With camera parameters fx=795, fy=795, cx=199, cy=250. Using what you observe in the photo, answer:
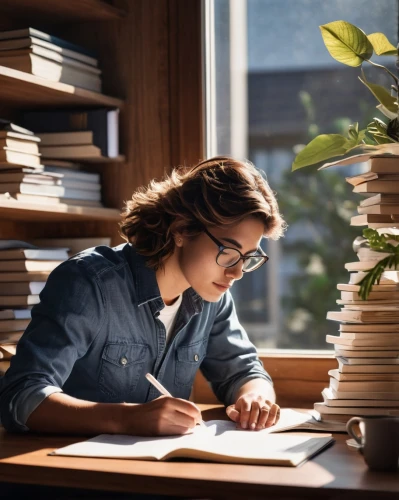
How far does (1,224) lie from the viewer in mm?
2549

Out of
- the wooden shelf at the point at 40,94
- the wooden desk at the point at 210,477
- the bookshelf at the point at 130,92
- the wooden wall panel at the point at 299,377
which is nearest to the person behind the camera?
the wooden desk at the point at 210,477

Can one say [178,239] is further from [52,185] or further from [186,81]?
[186,81]

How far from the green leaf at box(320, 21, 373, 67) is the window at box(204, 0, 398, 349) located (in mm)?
659

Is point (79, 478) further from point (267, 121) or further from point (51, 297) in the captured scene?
→ point (267, 121)

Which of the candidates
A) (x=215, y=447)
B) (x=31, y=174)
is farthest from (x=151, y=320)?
(x=31, y=174)

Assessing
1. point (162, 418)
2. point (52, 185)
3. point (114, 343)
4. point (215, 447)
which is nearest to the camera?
point (215, 447)

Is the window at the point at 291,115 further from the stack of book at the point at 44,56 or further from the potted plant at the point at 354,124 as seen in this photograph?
the potted plant at the point at 354,124

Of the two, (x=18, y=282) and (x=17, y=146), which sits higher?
(x=17, y=146)

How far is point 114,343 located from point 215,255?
325 mm

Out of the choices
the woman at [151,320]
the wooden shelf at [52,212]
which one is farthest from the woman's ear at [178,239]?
the wooden shelf at [52,212]

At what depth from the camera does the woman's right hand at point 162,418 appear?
161 cm

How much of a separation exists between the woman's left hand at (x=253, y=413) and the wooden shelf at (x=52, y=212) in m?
0.85

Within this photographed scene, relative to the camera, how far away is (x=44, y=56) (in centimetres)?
234

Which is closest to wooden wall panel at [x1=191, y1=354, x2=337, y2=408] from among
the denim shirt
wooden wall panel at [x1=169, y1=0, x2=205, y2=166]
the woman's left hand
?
the denim shirt
